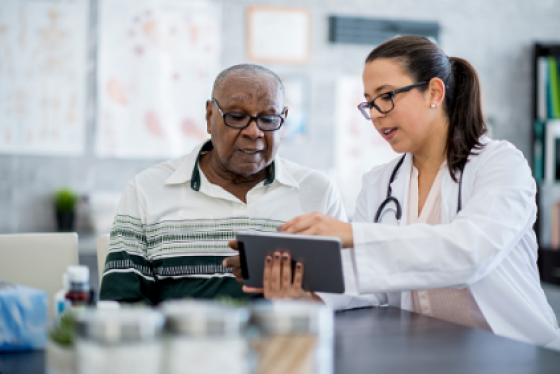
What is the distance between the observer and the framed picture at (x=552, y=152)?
12.7ft

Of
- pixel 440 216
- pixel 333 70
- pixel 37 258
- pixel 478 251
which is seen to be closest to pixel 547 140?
pixel 333 70

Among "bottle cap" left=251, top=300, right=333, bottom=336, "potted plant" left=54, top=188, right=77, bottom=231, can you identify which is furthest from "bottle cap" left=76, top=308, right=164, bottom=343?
"potted plant" left=54, top=188, right=77, bottom=231

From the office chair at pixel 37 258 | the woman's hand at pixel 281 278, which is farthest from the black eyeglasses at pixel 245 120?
the office chair at pixel 37 258

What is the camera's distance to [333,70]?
147 inches

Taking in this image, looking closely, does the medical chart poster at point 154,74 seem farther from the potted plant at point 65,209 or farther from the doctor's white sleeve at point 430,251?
the doctor's white sleeve at point 430,251

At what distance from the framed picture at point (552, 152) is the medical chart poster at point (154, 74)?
84.3 inches

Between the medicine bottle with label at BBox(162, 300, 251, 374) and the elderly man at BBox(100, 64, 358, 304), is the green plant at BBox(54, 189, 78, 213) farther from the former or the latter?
the medicine bottle with label at BBox(162, 300, 251, 374)

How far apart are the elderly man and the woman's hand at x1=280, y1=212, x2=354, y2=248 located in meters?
0.50

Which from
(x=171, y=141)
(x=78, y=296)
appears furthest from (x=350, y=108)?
(x=78, y=296)

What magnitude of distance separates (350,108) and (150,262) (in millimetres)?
2167

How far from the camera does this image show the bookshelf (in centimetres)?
388

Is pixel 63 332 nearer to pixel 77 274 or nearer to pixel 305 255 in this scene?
pixel 77 274

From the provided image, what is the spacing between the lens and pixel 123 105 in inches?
136

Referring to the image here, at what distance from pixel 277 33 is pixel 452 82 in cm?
200
